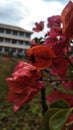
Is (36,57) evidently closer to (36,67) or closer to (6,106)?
(36,67)

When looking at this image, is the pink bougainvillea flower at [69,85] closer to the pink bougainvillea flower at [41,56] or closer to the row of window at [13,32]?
the pink bougainvillea flower at [41,56]

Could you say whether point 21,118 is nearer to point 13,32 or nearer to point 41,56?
point 41,56

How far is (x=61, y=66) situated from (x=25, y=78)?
114 millimetres

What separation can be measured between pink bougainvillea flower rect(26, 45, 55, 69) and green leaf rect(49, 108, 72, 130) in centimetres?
13

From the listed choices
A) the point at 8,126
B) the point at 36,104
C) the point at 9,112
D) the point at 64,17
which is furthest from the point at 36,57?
the point at 36,104

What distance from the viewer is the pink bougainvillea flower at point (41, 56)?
2.34 ft

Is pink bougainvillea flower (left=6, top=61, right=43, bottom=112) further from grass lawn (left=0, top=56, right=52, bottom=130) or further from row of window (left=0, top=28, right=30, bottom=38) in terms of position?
row of window (left=0, top=28, right=30, bottom=38)

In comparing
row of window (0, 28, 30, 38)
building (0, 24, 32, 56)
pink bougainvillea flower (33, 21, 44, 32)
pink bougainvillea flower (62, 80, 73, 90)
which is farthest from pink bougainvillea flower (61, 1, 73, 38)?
row of window (0, 28, 30, 38)

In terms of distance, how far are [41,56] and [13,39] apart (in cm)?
4888

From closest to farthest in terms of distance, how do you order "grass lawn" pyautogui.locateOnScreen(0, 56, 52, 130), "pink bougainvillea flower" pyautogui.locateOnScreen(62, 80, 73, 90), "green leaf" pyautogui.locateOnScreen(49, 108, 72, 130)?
"green leaf" pyautogui.locateOnScreen(49, 108, 72, 130)
"pink bougainvillea flower" pyautogui.locateOnScreen(62, 80, 73, 90)
"grass lawn" pyautogui.locateOnScreen(0, 56, 52, 130)

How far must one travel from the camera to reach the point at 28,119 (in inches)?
240

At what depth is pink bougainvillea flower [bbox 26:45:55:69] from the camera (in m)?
0.71

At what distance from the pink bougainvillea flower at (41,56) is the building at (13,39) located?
153 feet


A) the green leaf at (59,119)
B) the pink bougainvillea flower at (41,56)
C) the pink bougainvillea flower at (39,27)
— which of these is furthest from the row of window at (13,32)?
the green leaf at (59,119)
